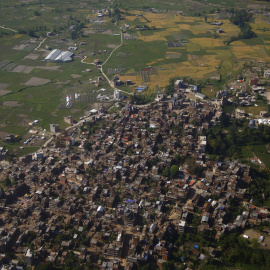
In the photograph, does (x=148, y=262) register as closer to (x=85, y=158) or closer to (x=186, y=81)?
(x=85, y=158)

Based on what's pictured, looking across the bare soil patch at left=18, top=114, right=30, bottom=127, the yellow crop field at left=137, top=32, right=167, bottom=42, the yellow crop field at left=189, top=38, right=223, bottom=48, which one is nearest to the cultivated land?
the yellow crop field at left=189, top=38, right=223, bottom=48

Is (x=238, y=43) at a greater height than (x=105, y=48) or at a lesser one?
lesser

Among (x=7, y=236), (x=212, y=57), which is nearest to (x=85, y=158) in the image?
(x=7, y=236)

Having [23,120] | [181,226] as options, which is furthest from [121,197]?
[23,120]

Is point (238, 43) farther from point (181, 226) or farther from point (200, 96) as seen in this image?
point (181, 226)

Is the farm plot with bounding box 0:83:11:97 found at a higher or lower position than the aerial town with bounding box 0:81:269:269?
Result: higher

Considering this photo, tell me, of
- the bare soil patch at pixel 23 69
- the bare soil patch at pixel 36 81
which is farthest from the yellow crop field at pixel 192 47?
the bare soil patch at pixel 23 69

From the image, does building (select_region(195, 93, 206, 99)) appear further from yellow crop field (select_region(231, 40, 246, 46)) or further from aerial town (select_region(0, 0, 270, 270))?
yellow crop field (select_region(231, 40, 246, 46))
